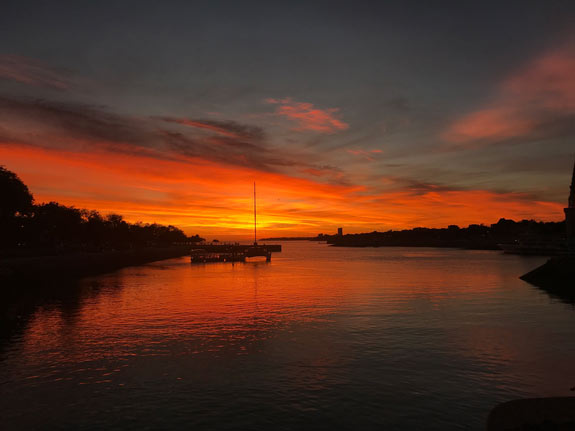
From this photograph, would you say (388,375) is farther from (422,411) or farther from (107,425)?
(107,425)

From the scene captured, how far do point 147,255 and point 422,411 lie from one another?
156 metres

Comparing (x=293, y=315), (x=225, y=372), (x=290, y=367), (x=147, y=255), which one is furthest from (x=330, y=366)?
(x=147, y=255)

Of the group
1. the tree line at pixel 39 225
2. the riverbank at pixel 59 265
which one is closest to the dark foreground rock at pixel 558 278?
the riverbank at pixel 59 265

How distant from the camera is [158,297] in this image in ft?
173

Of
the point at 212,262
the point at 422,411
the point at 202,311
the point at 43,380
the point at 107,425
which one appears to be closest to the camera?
the point at 107,425

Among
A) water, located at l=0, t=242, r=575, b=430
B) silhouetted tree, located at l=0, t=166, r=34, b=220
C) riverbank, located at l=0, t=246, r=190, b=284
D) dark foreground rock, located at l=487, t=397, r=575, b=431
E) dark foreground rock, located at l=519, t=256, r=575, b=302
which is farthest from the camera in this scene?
silhouetted tree, located at l=0, t=166, r=34, b=220

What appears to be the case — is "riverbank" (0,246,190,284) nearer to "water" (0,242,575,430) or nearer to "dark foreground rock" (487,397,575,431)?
"water" (0,242,575,430)

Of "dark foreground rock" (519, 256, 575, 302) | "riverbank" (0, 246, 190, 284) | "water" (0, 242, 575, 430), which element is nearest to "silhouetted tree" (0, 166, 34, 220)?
"riverbank" (0, 246, 190, 284)

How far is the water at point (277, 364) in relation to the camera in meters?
15.9

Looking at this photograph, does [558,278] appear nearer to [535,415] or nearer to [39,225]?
[535,415]

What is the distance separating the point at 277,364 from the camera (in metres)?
22.5

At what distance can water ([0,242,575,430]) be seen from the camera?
15.9 m

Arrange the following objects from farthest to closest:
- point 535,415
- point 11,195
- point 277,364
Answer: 1. point 11,195
2. point 277,364
3. point 535,415

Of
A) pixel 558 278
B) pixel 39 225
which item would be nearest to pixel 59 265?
pixel 39 225
